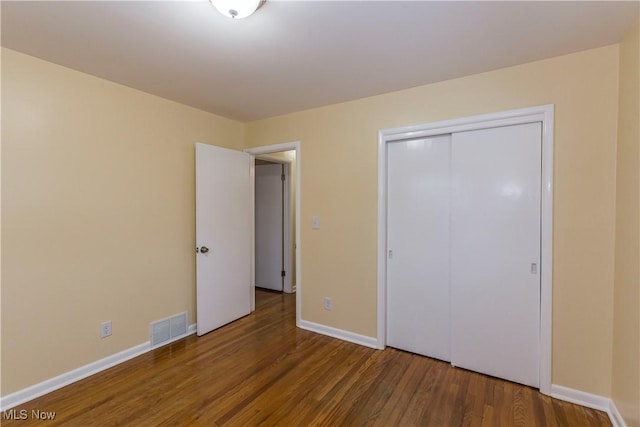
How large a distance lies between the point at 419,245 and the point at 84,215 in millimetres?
2733

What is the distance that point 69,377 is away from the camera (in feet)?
7.34

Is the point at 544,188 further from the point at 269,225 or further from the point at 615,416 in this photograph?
the point at 269,225

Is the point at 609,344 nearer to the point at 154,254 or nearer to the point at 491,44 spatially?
the point at 491,44

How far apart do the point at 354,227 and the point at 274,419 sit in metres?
1.67

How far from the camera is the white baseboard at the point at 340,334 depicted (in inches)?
112

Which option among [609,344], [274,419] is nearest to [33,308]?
[274,419]

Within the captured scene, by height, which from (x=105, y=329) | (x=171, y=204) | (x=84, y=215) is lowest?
(x=105, y=329)

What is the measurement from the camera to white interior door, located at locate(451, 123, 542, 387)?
217cm

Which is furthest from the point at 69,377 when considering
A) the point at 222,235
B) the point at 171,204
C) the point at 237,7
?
the point at 237,7

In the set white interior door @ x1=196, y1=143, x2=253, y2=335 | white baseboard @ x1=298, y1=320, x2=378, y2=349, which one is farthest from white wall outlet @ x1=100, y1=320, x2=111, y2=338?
white baseboard @ x1=298, y1=320, x2=378, y2=349

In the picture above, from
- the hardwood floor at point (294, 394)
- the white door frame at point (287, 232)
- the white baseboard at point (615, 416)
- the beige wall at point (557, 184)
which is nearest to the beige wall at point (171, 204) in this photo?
the beige wall at point (557, 184)

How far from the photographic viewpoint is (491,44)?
192cm

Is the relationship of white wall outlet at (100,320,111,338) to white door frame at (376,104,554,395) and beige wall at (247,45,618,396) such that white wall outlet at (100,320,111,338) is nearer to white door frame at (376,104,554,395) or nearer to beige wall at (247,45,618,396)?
beige wall at (247,45,618,396)

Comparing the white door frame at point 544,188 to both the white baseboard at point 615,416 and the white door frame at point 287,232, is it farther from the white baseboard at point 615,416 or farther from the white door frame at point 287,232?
the white door frame at point 287,232
